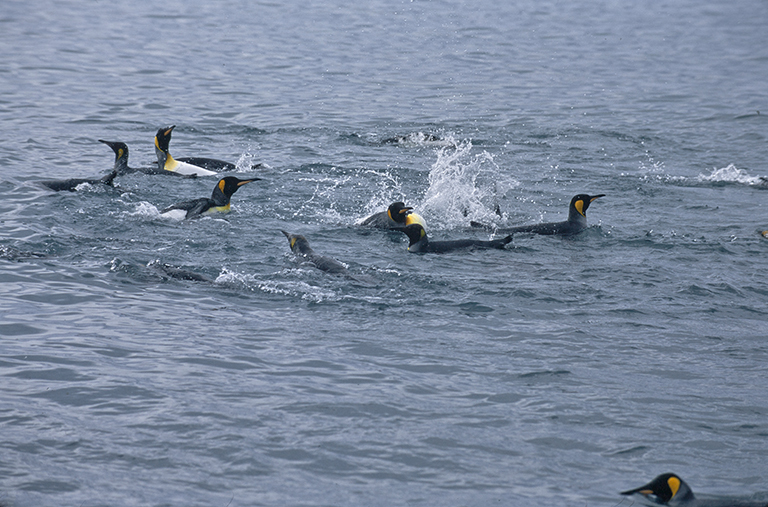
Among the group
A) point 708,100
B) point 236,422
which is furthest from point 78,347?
point 708,100

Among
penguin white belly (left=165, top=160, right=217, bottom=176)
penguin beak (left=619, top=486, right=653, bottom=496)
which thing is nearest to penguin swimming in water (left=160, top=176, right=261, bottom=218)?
penguin white belly (left=165, top=160, right=217, bottom=176)

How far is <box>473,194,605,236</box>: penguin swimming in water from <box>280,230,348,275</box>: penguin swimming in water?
2.50 meters

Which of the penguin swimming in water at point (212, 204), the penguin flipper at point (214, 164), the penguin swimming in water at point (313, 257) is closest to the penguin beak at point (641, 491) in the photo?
the penguin swimming in water at point (313, 257)

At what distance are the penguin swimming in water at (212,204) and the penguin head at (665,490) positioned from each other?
19.8 ft

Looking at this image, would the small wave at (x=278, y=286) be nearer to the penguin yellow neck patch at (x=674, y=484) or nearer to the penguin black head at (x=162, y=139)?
the penguin yellow neck patch at (x=674, y=484)

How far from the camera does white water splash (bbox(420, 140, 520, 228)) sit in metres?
11.0

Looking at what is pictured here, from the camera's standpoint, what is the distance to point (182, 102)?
18.8m

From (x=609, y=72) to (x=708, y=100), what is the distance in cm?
433

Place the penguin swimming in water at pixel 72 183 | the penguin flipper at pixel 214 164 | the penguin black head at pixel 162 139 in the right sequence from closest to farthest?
1. the penguin swimming in water at pixel 72 183
2. the penguin black head at pixel 162 139
3. the penguin flipper at pixel 214 164

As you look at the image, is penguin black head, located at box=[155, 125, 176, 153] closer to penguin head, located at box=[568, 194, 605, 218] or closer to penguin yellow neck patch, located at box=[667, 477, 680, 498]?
penguin head, located at box=[568, 194, 605, 218]

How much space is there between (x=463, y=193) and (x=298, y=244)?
306cm

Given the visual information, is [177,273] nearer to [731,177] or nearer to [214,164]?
[214,164]

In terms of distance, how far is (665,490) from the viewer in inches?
193

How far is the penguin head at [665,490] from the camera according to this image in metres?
4.87
